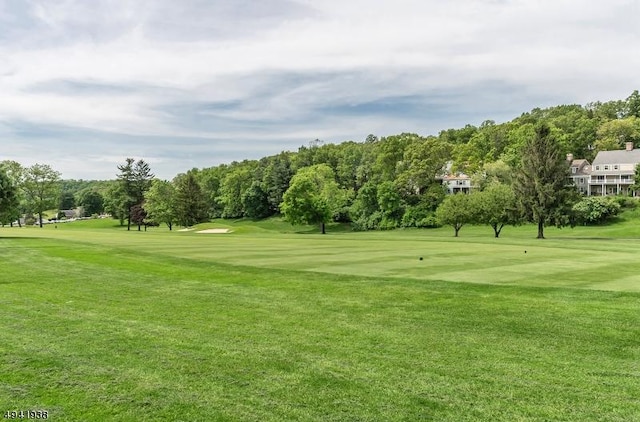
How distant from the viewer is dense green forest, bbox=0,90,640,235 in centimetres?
9175

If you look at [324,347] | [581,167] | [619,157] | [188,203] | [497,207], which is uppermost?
[619,157]

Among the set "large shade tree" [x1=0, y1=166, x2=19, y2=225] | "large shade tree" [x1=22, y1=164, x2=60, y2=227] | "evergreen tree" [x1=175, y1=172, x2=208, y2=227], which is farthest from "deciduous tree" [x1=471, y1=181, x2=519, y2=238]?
"large shade tree" [x1=22, y1=164, x2=60, y2=227]

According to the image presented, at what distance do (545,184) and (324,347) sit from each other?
5467 cm

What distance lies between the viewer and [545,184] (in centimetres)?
5581

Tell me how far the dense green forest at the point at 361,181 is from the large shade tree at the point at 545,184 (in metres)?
1.71

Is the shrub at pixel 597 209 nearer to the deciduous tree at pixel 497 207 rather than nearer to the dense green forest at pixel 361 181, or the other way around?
the dense green forest at pixel 361 181

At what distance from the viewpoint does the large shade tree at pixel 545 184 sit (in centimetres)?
5541

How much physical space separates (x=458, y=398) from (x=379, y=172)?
353 feet

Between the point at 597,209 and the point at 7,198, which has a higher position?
the point at 7,198

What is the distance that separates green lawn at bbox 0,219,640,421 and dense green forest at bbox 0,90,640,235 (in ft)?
167

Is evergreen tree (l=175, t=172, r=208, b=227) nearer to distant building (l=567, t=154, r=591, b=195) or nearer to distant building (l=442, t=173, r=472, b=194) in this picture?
distant building (l=442, t=173, r=472, b=194)

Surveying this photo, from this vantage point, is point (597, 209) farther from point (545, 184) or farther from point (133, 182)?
point (133, 182)

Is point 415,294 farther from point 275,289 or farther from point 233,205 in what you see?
point 233,205

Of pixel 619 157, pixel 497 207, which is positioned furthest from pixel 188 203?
pixel 619 157
